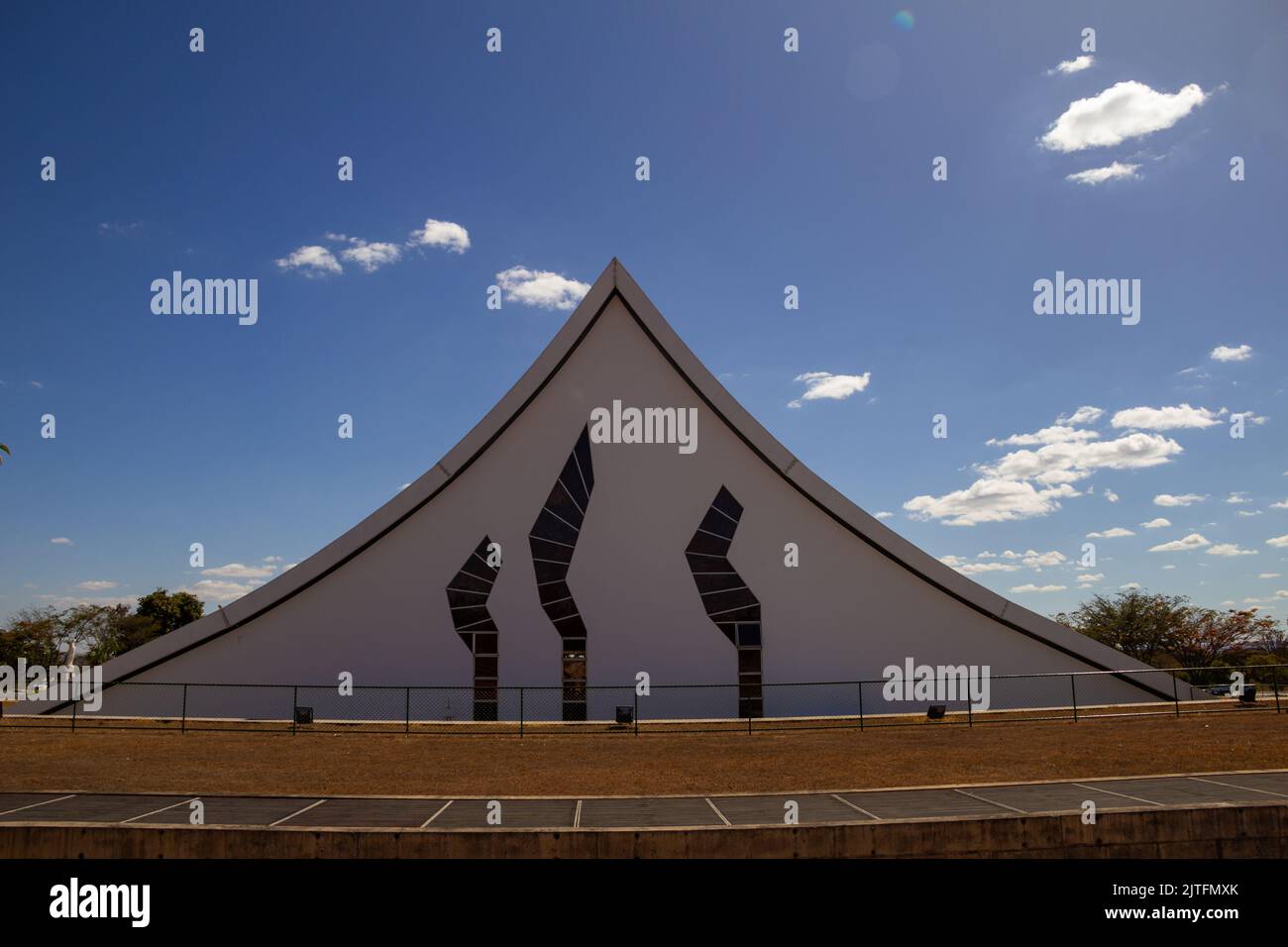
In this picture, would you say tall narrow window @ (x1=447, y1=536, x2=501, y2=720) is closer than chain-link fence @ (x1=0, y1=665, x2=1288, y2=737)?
No

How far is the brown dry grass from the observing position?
11.4 m

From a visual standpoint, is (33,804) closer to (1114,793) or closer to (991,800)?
(991,800)

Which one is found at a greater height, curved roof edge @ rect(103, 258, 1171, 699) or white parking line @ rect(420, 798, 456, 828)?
curved roof edge @ rect(103, 258, 1171, 699)

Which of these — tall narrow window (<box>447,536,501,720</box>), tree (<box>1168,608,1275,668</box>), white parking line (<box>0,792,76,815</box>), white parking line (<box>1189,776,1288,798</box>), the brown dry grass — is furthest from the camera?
tree (<box>1168,608,1275,668</box>)

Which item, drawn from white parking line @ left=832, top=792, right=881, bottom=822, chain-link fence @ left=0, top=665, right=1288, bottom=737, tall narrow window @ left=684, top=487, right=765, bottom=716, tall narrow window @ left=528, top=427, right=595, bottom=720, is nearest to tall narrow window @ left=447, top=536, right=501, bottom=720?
chain-link fence @ left=0, top=665, right=1288, bottom=737

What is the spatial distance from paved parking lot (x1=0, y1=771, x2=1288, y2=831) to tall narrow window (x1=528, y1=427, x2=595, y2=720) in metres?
13.6

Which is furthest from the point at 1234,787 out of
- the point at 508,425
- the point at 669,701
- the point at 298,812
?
the point at 508,425

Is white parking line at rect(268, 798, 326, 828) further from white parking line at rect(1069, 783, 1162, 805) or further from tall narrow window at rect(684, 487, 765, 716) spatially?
tall narrow window at rect(684, 487, 765, 716)

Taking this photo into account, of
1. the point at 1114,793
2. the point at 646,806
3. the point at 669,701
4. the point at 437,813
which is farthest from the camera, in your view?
the point at 669,701

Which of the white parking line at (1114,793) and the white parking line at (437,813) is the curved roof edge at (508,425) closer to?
the white parking line at (1114,793)

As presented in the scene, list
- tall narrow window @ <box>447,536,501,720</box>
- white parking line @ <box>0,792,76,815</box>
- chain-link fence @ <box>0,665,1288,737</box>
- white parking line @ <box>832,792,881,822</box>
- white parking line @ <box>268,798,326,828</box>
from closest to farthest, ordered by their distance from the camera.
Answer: white parking line @ <box>268,798,326,828</box>, white parking line @ <box>832,792,881,822</box>, white parking line @ <box>0,792,76,815</box>, chain-link fence @ <box>0,665,1288,737</box>, tall narrow window @ <box>447,536,501,720</box>

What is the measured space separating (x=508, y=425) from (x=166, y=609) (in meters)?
Answer: 60.1

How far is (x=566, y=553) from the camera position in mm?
24344

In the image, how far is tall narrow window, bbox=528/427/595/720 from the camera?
77.6 feet
